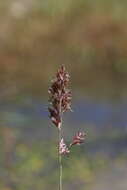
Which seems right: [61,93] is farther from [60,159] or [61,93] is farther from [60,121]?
[60,159]

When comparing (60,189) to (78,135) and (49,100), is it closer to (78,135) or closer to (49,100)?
(49,100)

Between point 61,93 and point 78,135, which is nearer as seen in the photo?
point 61,93

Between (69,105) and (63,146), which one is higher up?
(69,105)

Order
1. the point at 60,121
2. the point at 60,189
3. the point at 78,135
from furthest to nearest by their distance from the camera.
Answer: the point at 78,135
the point at 60,121
the point at 60,189

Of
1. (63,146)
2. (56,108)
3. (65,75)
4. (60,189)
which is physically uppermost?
(65,75)

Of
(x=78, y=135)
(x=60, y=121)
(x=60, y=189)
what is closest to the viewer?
(x=60, y=189)

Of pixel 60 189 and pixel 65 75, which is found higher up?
pixel 65 75

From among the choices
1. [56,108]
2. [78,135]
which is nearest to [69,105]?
[56,108]

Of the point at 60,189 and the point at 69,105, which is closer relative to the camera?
the point at 60,189

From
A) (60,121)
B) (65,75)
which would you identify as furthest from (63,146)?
(65,75)
